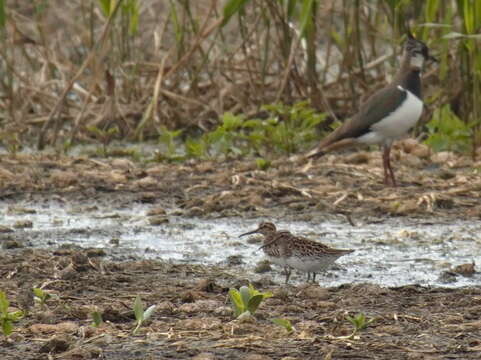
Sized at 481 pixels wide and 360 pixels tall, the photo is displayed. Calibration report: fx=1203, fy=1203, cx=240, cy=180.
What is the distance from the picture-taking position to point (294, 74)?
10188mm

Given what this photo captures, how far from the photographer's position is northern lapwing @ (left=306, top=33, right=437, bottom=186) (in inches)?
347

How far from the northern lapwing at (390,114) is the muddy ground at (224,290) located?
299mm

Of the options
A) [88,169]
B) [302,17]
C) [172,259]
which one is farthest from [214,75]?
[172,259]

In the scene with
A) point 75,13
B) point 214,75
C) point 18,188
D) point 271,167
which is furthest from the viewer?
point 75,13

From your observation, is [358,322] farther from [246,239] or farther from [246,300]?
[246,239]

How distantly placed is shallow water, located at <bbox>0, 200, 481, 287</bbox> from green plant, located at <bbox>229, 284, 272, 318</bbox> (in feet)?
3.79

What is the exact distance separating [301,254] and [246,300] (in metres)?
0.93

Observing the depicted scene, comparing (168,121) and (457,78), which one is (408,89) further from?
(168,121)

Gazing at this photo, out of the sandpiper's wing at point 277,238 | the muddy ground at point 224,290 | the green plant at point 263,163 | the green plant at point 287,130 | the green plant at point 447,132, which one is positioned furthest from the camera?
the green plant at point 287,130

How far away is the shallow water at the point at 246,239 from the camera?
5.91 m

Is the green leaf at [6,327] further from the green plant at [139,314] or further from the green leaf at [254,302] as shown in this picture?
the green leaf at [254,302]

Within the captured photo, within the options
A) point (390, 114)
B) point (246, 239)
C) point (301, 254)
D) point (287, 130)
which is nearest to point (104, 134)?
point (287, 130)

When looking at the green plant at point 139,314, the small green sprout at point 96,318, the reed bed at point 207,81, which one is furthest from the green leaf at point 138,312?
the reed bed at point 207,81

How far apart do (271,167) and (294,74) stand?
1548 millimetres
